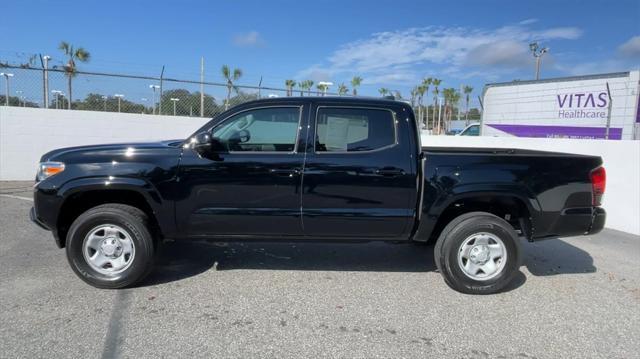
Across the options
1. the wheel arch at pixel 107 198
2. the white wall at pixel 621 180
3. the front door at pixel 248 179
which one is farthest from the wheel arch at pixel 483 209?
the white wall at pixel 621 180

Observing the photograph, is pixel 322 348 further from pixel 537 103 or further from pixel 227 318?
pixel 537 103

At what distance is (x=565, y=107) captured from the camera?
16281 mm

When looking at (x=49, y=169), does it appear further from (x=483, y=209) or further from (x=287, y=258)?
(x=483, y=209)

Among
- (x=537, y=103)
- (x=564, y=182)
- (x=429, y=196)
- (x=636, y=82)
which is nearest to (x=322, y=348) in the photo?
(x=429, y=196)

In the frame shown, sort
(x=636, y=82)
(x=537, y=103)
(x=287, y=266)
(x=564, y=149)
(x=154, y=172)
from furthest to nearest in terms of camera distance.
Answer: (x=537, y=103) → (x=636, y=82) → (x=564, y=149) → (x=287, y=266) → (x=154, y=172)

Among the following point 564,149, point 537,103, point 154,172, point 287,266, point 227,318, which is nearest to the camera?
point 227,318

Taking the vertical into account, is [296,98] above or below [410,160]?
above

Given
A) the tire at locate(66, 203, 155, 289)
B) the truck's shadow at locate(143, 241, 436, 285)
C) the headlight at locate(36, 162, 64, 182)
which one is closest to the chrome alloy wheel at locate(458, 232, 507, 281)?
the truck's shadow at locate(143, 241, 436, 285)

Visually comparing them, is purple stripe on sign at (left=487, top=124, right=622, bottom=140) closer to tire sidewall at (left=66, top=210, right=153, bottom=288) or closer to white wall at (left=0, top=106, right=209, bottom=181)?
white wall at (left=0, top=106, right=209, bottom=181)

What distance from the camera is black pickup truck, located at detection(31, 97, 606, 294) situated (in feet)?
13.6

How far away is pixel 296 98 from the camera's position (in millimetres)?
4328

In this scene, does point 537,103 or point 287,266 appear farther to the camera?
point 537,103

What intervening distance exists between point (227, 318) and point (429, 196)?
83.4 inches

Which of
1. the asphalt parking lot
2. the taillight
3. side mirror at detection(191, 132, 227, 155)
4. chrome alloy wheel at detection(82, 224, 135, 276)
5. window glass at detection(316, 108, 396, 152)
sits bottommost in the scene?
the asphalt parking lot
